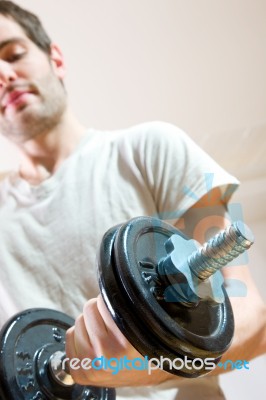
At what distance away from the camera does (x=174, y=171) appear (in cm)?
51

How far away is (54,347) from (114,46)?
59cm

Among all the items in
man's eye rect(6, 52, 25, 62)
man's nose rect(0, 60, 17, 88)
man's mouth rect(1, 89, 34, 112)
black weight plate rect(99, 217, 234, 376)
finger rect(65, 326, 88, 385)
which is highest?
man's eye rect(6, 52, 25, 62)

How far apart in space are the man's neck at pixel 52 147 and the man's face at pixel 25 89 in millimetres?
13

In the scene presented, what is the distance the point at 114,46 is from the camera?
2.65ft

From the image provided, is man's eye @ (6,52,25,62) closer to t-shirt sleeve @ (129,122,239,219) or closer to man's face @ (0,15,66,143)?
man's face @ (0,15,66,143)

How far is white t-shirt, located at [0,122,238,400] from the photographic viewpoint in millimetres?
506

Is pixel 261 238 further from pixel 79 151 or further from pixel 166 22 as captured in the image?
pixel 166 22

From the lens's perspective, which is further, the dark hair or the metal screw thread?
the dark hair

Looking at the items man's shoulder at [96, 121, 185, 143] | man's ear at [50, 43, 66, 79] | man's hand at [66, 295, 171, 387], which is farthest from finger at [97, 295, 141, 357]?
man's ear at [50, 43, 66, 79]

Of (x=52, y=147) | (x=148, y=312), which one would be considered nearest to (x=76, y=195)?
(x=52, y=147)

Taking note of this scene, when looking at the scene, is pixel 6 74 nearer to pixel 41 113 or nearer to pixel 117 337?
pixel 41 113

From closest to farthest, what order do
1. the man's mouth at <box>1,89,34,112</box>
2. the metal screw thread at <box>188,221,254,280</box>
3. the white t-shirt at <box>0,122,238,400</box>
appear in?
1. the metal screw thread at <box>188,221,254,280</box>
2. the white t-shirt at <box>0,122,238,400</box>
3. the man's mouth at <box>1,89,34,112</box>

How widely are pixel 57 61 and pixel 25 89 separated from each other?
0.44 feet

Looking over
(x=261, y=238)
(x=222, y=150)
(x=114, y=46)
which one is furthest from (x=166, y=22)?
(x=261, y=238)
